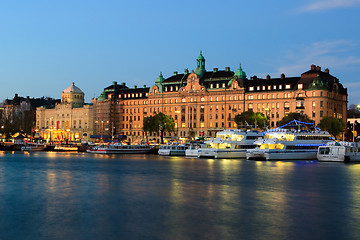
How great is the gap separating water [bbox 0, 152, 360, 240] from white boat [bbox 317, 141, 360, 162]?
3586 centimetres

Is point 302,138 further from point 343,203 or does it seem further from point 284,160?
point 343,203

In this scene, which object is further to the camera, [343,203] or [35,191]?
[35,191]

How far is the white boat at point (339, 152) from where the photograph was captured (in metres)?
111

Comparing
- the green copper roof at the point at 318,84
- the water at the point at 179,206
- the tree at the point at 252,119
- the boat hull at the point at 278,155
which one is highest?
the green copper roof at the point at 318,84

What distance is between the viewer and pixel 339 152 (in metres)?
112

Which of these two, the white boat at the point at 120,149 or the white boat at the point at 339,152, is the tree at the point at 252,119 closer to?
the white boat at the point at 120,149

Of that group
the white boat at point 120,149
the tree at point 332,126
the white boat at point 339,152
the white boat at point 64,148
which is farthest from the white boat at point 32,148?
the white boat at point 339,152

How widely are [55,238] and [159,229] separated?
7.38 metres

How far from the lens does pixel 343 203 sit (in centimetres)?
4966

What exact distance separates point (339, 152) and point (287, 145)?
11.3m

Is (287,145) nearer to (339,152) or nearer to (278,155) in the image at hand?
(278,155)

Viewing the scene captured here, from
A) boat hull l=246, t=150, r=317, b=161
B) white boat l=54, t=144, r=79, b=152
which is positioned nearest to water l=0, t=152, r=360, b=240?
boat hull l=246, t=150, r=317, b=161

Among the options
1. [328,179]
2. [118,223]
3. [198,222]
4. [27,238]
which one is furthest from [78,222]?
[328,179]

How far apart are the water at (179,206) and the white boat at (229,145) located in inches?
1795
